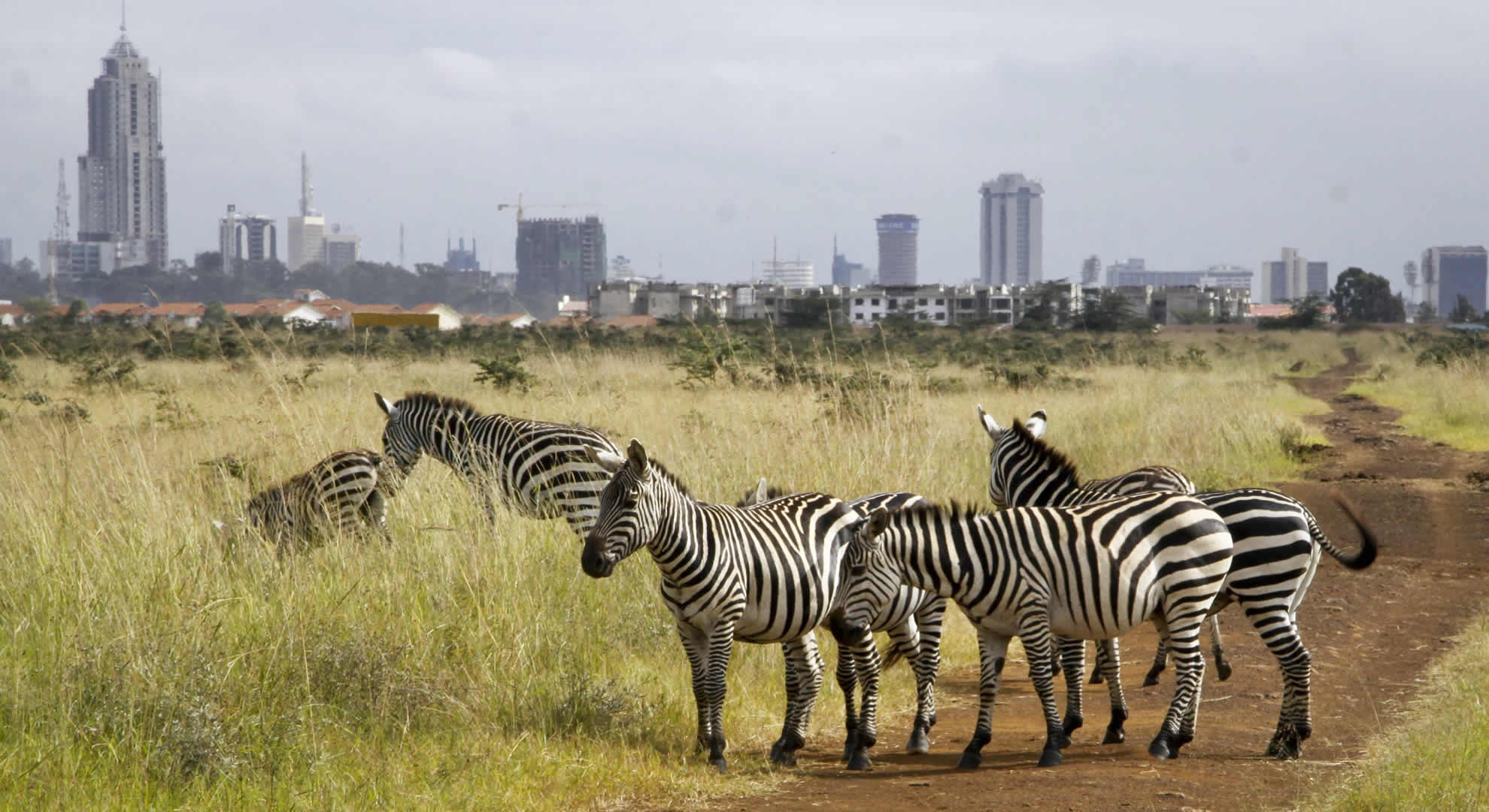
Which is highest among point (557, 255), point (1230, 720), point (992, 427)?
point (557, 255)

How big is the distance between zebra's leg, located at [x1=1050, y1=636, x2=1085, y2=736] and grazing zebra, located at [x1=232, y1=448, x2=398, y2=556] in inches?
163

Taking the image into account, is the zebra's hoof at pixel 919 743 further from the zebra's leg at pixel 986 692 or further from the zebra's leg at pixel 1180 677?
the zebra's leg at pixel 1180 677

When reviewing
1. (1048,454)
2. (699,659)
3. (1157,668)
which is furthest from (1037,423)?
(699,659)

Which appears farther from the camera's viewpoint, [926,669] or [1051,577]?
[926,669]

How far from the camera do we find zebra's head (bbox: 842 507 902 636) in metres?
6.15

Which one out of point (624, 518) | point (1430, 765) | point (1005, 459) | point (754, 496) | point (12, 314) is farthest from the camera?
point (12, 314)

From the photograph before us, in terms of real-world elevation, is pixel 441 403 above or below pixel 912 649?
above

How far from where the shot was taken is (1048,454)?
813cm

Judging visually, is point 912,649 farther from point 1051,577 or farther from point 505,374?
point 505,374

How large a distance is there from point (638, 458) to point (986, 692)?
1954 mm

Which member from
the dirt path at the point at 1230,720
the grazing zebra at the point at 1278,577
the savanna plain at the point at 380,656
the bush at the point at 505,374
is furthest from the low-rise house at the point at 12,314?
the grazing zebra at the point at 1278,577

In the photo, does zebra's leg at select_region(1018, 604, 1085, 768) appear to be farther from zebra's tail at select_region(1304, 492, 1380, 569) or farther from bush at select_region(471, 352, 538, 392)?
bush at select_region(471, 352, 538, 392)

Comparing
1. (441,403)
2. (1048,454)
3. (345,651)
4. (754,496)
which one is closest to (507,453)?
(441,403)

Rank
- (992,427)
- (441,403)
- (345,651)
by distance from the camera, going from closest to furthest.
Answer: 1. (345,651)
2. (992,427)
3. (441,403)
